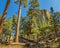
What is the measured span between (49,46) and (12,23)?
2823cm

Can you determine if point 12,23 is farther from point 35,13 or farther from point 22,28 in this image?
point 35,13

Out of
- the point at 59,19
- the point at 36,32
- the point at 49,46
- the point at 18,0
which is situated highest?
the point at 18,0

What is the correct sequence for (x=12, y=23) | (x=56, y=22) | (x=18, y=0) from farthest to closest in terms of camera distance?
1. (x=12, y=23)
2. (x=56, y=22)
3. (x=18, y=0)

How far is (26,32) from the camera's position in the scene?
36.7m

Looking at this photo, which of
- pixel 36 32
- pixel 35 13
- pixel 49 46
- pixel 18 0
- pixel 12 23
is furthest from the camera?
pixel 12 23

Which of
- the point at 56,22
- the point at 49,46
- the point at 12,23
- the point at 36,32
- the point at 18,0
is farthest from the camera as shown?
the point at 12,23

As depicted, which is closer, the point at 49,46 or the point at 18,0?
the point at 49,46

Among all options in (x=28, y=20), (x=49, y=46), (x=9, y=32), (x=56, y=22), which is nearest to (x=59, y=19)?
(x=56, y=22)

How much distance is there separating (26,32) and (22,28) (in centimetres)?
368

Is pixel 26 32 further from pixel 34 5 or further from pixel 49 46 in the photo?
pixel 49 46

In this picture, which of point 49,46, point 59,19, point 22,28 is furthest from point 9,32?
point 49,46

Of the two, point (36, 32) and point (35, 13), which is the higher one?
point (35, 13)

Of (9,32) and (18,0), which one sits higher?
(18,0)

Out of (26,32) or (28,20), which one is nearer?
(26,32)
